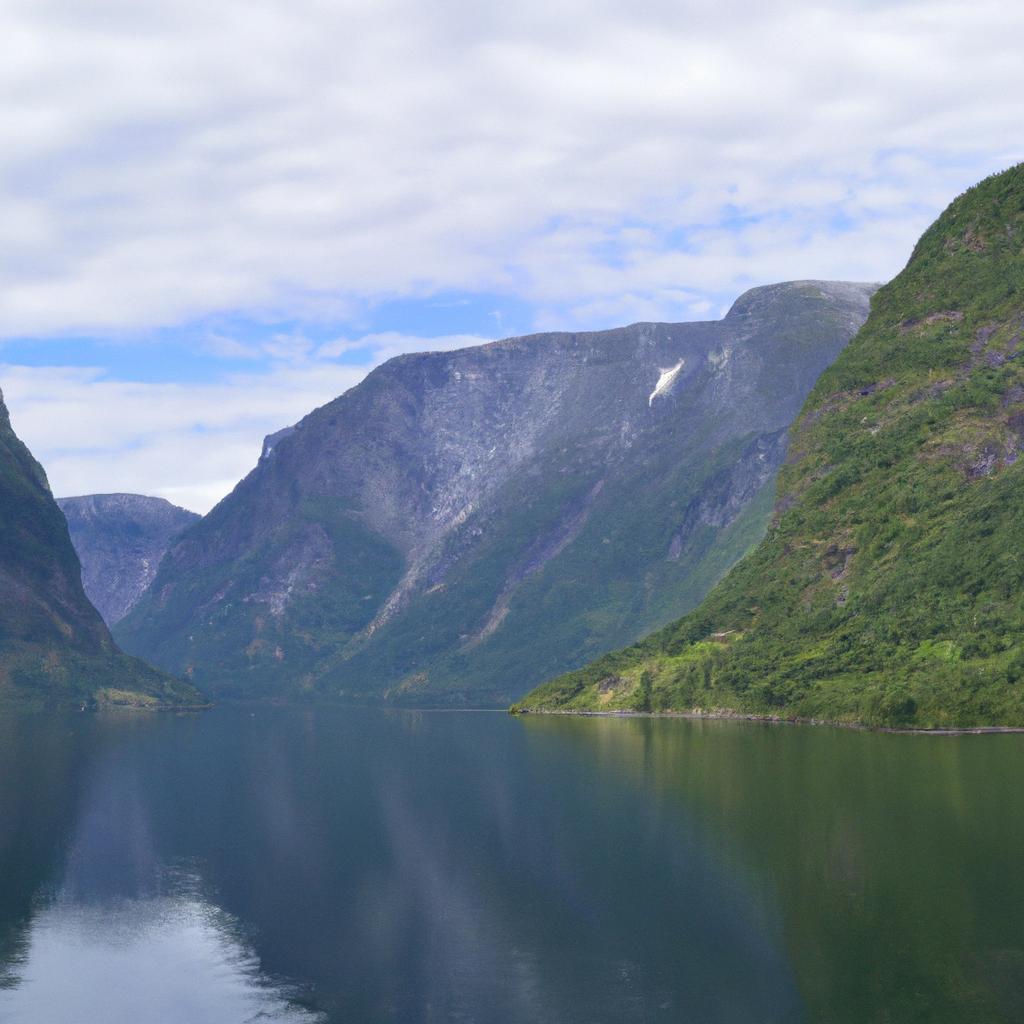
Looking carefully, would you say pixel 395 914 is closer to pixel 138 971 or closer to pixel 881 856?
pixel 138 971

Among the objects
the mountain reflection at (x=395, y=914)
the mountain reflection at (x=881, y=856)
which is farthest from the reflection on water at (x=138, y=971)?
the mountain reflection at (x=881, y=856)

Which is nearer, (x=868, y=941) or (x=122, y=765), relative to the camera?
(x=868, y=941)

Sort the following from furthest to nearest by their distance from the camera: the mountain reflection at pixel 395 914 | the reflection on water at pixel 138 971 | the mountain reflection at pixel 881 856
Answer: the mountain reflection at pixel 395 914 < the reflection on water at pixel 138 971 < the mountain reflection at pixel 881 856

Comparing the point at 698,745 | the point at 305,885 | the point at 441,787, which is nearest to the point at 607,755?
the point at 698,745

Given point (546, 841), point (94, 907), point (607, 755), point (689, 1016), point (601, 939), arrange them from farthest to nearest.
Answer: point (607, 755)
point (546, 841)
point (94, 907)
point (601, 939)
point (689, 1016)

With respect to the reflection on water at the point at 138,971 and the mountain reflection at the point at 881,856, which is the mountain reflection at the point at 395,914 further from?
the mountain reflection at the point at 881,856

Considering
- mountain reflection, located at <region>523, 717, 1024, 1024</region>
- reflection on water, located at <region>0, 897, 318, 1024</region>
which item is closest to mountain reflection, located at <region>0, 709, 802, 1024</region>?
reflection on water, located at <region>0, 897, 318, 1024</region>

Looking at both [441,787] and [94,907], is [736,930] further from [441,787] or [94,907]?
[441,787]

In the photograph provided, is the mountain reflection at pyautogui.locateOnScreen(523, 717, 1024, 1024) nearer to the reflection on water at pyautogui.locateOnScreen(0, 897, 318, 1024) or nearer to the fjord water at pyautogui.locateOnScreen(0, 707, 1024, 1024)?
the fjord water at pyautogui.locateOnScreen(0, 707, 1024, 1024)
